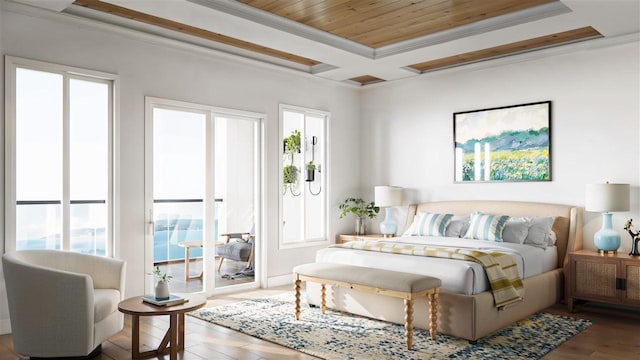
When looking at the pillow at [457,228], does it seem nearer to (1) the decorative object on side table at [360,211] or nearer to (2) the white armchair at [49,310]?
(1) the decorative object on side table at [360,211]

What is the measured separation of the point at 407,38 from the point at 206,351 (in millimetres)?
3574

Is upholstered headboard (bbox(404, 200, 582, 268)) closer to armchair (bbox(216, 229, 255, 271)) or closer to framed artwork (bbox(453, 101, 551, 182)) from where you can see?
framed artwork (bbox(453, 101, 551, 182))

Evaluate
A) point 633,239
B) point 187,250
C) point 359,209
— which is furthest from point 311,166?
point 633,239

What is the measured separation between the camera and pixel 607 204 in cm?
469

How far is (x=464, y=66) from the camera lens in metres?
6.09

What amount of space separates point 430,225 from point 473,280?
1840 mm

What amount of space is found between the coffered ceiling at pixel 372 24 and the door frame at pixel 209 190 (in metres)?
0.66

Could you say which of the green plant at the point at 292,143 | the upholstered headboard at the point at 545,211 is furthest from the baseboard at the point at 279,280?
the upholstered headboard at the point at 545,211

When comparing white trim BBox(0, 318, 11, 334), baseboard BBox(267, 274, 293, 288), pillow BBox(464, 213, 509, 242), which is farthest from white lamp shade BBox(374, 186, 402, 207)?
white trim BBox(0, 318, 11, 334)

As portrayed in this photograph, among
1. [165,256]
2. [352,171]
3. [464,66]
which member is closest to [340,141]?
[352,171]

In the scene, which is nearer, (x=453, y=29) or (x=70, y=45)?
(x=70, y=45)

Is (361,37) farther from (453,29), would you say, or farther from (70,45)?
(70,45)

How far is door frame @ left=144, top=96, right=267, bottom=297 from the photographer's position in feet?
16.2

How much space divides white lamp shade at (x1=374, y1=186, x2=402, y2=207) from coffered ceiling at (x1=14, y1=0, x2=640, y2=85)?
1.59 metres
